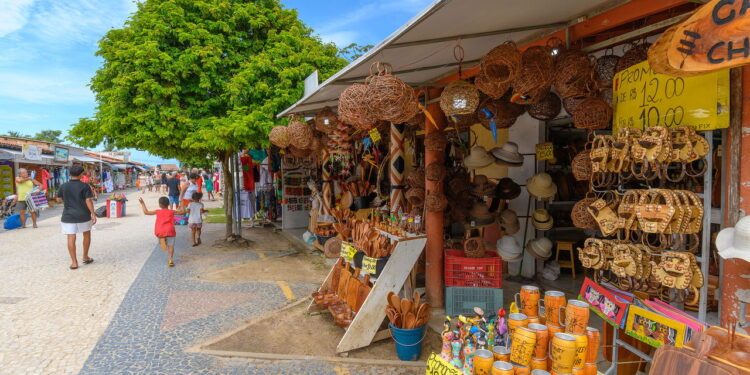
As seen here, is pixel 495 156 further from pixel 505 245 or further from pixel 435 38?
pixel 435 38

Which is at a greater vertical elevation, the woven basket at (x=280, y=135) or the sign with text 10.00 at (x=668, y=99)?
the woven basket at (x=280, y=135)

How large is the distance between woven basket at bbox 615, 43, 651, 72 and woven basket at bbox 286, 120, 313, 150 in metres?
4.61

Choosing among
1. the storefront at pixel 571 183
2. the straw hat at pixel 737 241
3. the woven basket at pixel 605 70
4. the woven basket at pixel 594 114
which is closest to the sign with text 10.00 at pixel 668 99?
the storefront at pixel 571 183

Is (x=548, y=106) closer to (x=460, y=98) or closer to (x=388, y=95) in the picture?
(x=460, y=98)

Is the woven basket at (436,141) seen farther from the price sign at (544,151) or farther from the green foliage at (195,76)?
the green foliage at (195,76)

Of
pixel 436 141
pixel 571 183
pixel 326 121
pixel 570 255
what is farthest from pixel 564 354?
pixel 326 121

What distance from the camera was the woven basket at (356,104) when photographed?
9.95 ft

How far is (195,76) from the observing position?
7.19 m

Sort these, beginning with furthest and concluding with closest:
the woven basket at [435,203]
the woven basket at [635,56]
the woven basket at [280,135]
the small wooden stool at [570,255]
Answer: the woven basket at [280,135], the small wooden stool at [570,255], the woven basket at [435,203], the woven basket at [635,56]

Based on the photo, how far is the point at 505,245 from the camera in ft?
15.1

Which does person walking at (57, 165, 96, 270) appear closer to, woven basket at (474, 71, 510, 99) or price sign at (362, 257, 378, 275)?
price sign at (362, 257, 378, 275)

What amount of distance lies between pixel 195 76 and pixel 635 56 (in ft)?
23.3

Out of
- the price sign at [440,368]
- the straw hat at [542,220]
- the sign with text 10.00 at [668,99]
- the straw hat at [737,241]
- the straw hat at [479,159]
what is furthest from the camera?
the straw hat at [542,220]

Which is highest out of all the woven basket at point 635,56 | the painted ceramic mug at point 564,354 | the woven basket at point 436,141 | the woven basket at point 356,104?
the woven basket at point 635,56
